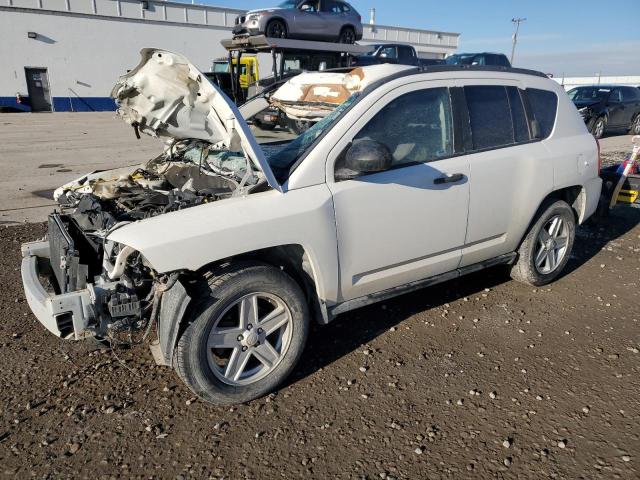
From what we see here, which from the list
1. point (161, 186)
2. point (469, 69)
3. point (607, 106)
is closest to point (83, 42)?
point (607, 106)

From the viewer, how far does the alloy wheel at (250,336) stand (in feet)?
9.12

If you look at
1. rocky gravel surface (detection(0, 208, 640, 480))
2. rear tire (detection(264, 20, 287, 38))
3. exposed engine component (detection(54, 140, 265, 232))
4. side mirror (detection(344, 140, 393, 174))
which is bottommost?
rocky gravel surface (detection(0, 208, 640, 480))

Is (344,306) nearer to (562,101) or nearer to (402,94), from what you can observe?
(402,94)

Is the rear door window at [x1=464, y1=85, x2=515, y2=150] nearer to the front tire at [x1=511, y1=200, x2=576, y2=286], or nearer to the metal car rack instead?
the front tire at [x1=511, y1=200, x2=576, y2=286]

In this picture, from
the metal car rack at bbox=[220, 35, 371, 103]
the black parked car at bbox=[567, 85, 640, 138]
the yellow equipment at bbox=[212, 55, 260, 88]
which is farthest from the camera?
the yellow equipment at bbox=[212, 55, 260, 88]

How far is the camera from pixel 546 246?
4.38 m

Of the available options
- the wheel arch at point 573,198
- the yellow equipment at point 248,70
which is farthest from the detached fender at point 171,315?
the yellow equipment at point 248,70

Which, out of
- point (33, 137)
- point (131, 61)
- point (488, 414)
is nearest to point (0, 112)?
point (131, 61)

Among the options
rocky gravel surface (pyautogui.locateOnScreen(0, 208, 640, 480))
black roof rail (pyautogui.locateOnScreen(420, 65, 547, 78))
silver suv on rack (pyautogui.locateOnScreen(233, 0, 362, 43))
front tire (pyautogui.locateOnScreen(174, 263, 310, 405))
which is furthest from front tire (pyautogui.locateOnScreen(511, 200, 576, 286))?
silver suv on rack (pyautogui.locateOnScreen(233, 0, 362, 43))

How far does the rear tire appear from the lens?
15.2 meters

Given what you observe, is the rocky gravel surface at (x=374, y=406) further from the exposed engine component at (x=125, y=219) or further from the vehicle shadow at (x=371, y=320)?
the exposed engine component at (x=125, y=219)

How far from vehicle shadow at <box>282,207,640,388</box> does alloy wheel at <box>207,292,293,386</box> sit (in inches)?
11.3

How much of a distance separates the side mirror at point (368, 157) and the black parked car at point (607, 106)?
584 inches

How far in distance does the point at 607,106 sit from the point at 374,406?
16.5m
